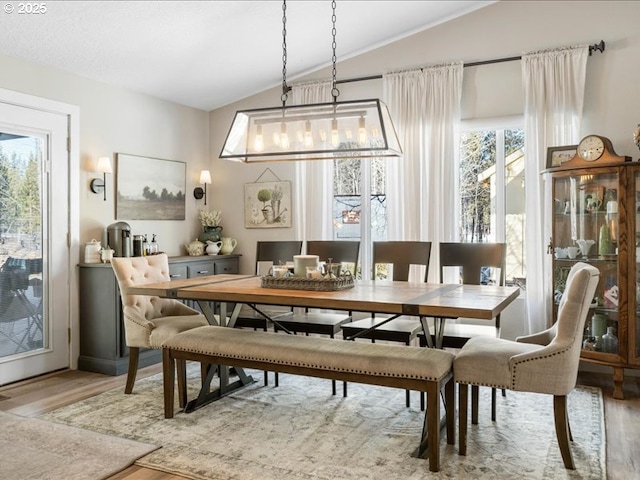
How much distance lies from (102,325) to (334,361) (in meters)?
2.43

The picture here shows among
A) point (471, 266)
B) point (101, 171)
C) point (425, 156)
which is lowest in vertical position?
point (471, 266)

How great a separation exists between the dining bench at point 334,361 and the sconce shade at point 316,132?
1.13 m

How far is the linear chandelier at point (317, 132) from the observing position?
310 centimetres

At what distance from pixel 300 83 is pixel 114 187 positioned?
2.07m

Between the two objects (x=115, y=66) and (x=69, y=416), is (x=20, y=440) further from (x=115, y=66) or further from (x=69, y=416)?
(x=115, y=66)

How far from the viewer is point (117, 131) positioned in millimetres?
4773

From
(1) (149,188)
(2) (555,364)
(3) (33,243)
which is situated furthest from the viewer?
(1) (149,188)

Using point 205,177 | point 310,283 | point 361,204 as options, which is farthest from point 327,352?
point 205,177

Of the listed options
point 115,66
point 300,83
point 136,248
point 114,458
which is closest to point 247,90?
point 300,83

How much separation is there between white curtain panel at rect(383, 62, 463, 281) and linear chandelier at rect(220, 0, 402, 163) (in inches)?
60.2

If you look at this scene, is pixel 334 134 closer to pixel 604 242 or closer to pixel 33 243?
pixel 604 242

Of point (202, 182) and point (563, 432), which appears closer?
point (563, 432)

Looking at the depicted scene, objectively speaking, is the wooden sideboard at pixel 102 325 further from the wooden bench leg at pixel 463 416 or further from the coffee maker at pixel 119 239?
the wooden bench leg at pixel 463 416

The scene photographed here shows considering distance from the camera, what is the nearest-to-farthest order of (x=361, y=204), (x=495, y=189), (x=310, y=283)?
1. (x=310, y=283)
2. (x=495, y=189)
3. (x=361, y=204)
